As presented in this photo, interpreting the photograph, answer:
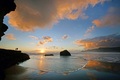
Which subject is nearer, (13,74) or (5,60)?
(13,74)

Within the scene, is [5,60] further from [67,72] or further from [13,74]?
[67,72]

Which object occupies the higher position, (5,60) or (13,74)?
(5,60)

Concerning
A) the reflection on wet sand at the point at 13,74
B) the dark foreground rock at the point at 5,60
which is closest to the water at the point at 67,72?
the reflection on wet sand at the point at 13,74

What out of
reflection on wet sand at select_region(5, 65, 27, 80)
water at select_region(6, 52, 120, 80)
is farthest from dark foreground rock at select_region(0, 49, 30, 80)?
water at select_region(6, 52, 120, 80)

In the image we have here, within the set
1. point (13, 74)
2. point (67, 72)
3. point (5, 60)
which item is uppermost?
point (5, 60)

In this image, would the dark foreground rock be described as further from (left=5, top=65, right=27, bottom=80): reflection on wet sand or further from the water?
the water

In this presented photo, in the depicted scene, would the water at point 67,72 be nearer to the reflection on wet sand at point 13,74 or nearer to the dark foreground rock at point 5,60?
the reflection on wet sand at point 13,74

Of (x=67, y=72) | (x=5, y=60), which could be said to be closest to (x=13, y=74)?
(x=67, y=72)

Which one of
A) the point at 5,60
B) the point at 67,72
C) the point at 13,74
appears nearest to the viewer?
the point at 13,74

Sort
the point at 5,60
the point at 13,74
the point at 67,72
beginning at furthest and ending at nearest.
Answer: the point at 5,60
the point at 67,72
the point at 13,74

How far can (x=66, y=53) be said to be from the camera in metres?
173

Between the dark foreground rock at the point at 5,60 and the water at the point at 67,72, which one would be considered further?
the dark foreground rock at the point at 5,60

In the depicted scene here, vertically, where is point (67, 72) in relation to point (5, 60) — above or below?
below

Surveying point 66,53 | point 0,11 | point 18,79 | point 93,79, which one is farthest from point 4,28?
point 66,53
